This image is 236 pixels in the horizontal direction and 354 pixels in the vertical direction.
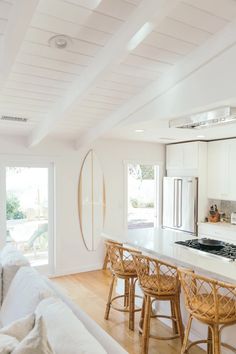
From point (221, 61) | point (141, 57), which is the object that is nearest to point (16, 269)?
point (141, 57)

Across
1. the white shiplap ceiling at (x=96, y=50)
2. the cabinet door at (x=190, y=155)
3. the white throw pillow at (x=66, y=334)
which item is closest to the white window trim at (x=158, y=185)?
the cabinet door at (x=190, y=155)

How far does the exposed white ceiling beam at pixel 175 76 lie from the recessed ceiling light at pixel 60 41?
1.05 meters

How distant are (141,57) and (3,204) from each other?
10.6 ft

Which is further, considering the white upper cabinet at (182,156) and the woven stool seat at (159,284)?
the white upper cabinet at (182,156)

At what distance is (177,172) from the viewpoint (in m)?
5.75

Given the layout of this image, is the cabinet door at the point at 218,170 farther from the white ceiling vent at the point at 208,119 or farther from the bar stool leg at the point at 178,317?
the bar stool leg at the point at 178,317

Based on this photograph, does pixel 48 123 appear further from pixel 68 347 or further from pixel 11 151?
pixel 68 347

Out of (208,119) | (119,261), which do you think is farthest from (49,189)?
(208,119)

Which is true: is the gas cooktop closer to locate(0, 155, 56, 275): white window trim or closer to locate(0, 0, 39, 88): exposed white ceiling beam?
locate(0, 0, 39, 88): exposed white ceiling beam

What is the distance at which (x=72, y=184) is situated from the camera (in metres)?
5.12

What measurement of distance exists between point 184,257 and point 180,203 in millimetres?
2804

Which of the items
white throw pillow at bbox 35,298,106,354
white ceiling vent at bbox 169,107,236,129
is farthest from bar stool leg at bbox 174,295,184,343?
white ceiling vent at bbox 169,107,236,129

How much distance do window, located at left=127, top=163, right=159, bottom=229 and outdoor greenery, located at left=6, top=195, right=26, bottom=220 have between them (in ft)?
6.61

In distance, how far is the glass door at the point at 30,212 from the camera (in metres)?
4.80
